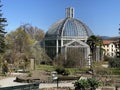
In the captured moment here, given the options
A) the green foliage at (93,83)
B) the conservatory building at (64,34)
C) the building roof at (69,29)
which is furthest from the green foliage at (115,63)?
the green foliage at (93,83)

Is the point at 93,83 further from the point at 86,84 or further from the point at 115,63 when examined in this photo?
the point at 115,63

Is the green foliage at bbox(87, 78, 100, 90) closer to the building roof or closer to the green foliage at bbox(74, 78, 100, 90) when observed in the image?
the green foliage at bbox(74, 78, 100, 90)

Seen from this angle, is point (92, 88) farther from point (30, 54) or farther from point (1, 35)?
point (30, 54)

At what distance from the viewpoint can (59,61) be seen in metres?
65.6

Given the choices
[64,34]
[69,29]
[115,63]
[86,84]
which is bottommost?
[86,84]

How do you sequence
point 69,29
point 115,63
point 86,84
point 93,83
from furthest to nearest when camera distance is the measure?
1. point 69,29
2. point 115,63
3. point 93,83
4. point 86,84

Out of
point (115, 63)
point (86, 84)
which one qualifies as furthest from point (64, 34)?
point (86, 84)

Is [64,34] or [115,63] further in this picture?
[64,34]

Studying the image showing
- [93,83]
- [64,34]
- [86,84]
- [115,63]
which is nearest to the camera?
[86,84]

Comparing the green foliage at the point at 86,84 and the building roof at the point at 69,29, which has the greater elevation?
the building roof at the point at 69,29

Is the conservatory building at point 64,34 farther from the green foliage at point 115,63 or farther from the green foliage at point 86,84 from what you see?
the green foliage at point 86,84

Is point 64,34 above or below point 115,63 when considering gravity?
above

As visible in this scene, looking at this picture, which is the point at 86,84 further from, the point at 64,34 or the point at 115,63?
the point at 64,34

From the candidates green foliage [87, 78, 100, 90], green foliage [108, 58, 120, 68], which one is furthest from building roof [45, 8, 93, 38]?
green foliage [87, 78, 100, 90]
